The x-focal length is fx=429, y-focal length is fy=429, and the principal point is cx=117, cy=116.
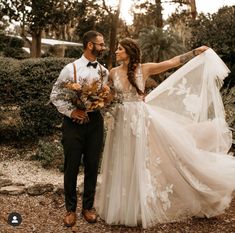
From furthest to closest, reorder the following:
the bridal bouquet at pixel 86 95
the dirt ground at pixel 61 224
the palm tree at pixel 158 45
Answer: the palm tree at pixel 158 45, the dirt ground at pixel 61 224, the bridal bouquet at pixel 86 95

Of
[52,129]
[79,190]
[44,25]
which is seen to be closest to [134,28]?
[44,25]

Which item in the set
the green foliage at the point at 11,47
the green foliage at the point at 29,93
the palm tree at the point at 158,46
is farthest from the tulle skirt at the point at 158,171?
the green foliage at the point at 11,47

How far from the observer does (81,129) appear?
14.6ft

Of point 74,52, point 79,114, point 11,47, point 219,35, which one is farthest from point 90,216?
point 74,52

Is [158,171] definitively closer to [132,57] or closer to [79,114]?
[79,114]

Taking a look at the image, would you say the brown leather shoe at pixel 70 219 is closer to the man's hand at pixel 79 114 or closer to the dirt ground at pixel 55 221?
the dirt ground at pixel 55 221

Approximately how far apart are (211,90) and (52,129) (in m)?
3.94

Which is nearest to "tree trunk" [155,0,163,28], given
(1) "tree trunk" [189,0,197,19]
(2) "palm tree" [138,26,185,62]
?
(1) "tree trunk" [189,0,197,19]

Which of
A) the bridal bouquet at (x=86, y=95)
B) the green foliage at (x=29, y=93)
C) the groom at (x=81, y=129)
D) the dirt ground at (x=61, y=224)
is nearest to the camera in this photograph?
the bridal bouquet at (x=86, y=95)

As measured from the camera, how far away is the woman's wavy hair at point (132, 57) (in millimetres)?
4578

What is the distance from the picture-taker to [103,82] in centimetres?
462

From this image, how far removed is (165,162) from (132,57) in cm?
120

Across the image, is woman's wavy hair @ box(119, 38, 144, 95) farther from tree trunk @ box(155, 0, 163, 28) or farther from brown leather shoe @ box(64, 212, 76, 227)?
tree trunk @ box(155, 0, 163, 28)

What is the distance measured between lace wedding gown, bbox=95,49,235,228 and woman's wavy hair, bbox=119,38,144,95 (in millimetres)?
88
